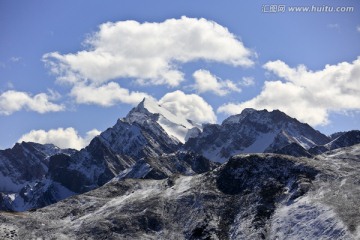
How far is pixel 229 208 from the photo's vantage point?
136750 millimetres

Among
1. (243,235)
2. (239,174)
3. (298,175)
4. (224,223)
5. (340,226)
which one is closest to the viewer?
(340,226)

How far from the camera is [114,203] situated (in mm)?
149875

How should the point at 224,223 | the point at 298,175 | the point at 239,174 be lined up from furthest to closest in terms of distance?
the point at 239,174
the point at 298,175
the point at 224,223

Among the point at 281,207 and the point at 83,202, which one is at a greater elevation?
the point at 83,202

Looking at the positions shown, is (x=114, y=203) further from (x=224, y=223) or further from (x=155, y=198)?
(x=224, y=223)

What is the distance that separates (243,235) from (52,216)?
2081 inches

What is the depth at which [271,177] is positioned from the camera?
477 ft

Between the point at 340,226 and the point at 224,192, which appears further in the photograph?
the point at 224,192

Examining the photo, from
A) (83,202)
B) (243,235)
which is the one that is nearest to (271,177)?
(243,235)

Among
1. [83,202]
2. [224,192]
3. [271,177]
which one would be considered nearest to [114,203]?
[83,202]

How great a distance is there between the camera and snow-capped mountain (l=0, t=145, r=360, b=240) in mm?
118938

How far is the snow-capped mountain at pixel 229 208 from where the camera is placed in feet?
390

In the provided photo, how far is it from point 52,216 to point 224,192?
45843mm

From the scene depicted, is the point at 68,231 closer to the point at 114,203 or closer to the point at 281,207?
the point at 114,203
